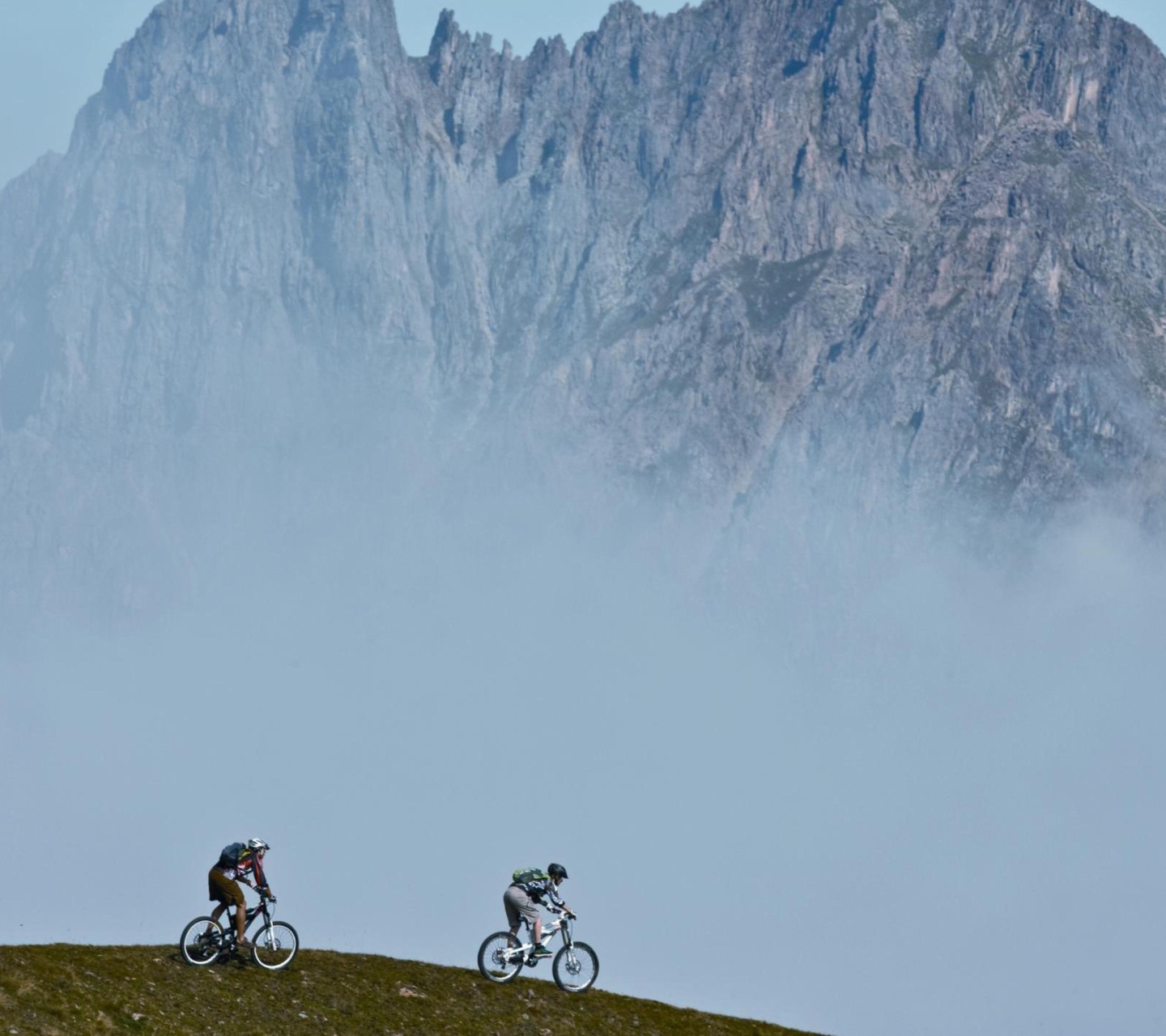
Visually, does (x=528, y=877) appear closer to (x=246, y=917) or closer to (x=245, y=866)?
(x=246, y=917)

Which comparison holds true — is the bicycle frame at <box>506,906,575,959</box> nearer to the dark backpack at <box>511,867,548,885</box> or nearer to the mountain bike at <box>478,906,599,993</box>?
the mountain bike at <box>478,906,599,993</box>

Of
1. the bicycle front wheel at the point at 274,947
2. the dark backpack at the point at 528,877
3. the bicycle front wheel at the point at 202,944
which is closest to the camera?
the bicycle front wheel at the point at 202,944

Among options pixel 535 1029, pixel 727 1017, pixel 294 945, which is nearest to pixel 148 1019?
pixel 294 945

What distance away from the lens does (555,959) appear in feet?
197

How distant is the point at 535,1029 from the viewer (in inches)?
2188

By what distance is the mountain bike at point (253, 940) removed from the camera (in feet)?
183

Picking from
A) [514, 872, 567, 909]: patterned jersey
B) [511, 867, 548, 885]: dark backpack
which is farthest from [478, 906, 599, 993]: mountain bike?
[511, 867, 548, 885]: dark backpack

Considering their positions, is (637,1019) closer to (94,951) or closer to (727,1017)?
(727,1017)

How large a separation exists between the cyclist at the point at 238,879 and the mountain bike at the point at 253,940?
0.20 metres

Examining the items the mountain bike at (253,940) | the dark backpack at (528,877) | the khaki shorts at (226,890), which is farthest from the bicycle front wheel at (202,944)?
the dark backpack at (528,877)

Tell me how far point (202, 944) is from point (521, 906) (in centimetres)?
944

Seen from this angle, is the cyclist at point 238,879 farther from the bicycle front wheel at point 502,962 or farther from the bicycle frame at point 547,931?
the bicycle frame at point 547,931

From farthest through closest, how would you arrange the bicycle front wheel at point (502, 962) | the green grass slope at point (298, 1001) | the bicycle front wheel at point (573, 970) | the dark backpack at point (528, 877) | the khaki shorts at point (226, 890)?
the bicycle front wheel at point (573, 970) < the bicycle front wheel at point (502, 962) < the dark backpack at point (528, 877) < the khaki shorts at point (226, 890) < the green grass slope at point (298, 1001)

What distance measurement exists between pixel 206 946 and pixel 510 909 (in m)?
9.18
